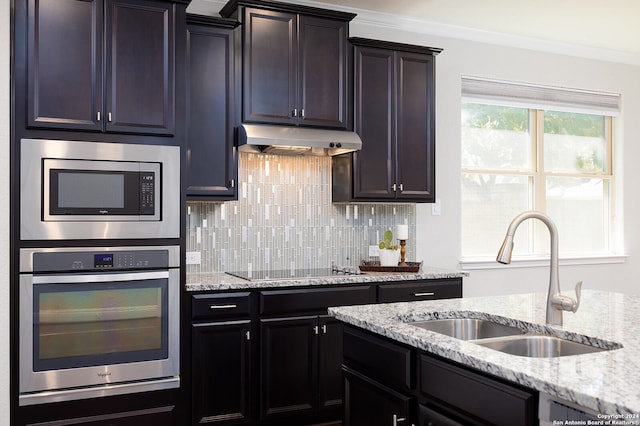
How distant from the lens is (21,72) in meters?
2.99

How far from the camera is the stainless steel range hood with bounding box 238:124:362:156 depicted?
12.2ft

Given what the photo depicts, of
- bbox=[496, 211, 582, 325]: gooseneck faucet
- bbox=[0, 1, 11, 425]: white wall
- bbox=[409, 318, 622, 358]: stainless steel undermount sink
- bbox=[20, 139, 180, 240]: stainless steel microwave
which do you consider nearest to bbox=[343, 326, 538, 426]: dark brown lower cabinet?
bbox=[409, 318, 622, 358]: stainless steel undermount sink

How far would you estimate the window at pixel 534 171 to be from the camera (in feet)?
16.9

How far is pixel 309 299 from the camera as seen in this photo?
12.0ft

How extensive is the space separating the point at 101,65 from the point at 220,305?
1444 mm

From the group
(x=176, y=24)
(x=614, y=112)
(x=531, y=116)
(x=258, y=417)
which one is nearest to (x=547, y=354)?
(x=258, y=417)

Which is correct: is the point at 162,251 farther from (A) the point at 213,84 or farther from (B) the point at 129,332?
(A) the point at 213,84

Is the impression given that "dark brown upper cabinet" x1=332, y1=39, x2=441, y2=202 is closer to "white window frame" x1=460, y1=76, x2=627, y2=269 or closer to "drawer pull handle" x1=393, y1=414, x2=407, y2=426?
"white window frame" x1=460, y1=76, x2=627, y2=269

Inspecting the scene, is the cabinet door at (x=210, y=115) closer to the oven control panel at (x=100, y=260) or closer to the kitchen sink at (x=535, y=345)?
the oven control panel at (x=100, y=260)

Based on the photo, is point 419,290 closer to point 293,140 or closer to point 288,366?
point 288,366

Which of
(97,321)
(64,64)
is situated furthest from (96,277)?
(64,64)

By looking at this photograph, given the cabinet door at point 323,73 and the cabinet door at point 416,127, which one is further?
the cabinet door at point 416,127

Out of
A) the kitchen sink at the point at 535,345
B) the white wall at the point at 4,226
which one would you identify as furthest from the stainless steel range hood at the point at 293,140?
the kitchen sink at the point at 535,345

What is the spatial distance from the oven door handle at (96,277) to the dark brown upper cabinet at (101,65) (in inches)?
29.5
